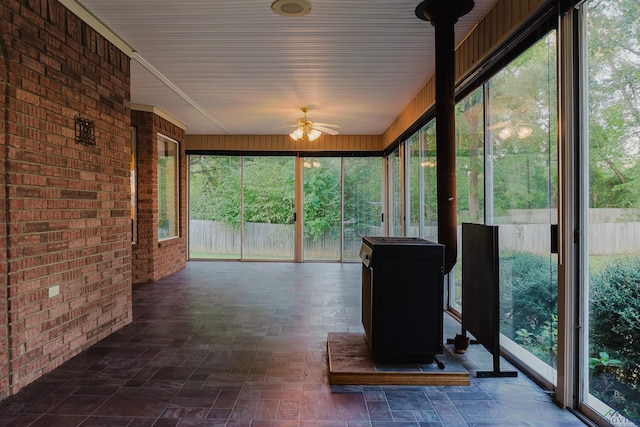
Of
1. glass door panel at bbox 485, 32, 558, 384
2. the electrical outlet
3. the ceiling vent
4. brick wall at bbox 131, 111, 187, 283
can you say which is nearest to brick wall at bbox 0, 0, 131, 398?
the electrical outlet

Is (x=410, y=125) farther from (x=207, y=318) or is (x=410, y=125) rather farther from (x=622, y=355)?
(x=622, y=355)

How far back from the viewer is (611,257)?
2010mm

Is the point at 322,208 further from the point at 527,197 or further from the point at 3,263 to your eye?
the point at 3,263

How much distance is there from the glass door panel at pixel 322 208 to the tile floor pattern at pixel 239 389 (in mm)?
4581

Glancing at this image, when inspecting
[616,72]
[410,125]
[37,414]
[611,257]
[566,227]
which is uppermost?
[410,125]

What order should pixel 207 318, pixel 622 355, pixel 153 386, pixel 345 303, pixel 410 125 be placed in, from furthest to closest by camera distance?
pixel 410 125 < pixel 345 303 < pixel 207 318 < pixel 153 386 < pixel 622 355

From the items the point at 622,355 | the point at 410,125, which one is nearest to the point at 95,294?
the point at 622,355

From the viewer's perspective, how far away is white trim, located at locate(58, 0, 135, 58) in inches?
121

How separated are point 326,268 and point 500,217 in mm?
5090

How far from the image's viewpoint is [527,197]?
284 cm

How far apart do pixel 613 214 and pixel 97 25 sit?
4.15 meters

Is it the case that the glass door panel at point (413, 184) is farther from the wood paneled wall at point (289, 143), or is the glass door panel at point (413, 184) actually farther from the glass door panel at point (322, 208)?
the glass door panel at point (322, 208)

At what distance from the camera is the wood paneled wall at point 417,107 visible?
277 centimetres

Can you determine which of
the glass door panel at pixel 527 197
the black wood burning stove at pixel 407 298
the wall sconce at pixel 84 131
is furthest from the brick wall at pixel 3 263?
the glass door panel at pixel 527 197
